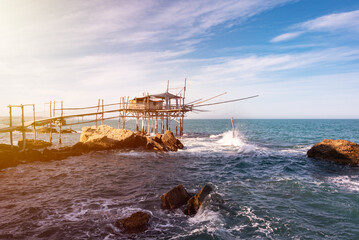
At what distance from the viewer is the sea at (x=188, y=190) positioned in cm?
759

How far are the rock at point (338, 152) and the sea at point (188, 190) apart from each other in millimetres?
1124

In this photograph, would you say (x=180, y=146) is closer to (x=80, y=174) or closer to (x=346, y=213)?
(x=80, y=174)

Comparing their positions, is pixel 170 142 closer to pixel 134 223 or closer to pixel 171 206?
pixel 171 206

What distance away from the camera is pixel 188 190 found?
38.5 feet

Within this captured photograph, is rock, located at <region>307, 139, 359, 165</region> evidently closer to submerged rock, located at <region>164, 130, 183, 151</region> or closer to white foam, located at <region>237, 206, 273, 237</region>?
white foam, located at <region>237, 206, 273, 237</region>

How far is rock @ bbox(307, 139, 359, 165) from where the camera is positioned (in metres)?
17.6

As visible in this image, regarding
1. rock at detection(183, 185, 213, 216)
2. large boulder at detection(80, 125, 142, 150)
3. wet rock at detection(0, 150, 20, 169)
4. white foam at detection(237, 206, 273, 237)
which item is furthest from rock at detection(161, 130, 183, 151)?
white foam at detection(237, 206, 273, 237)

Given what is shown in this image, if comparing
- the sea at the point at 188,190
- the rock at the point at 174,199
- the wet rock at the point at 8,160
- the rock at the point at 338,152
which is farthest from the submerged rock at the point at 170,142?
the rock at the point at 174,199

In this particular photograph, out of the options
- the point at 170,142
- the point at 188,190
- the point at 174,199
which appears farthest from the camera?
the point at 170,142

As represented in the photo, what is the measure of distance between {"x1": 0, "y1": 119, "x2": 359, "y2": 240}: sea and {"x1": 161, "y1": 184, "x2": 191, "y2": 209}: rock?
0.36 meters

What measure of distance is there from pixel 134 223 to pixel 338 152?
19.1 meters

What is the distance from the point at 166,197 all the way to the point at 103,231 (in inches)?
121

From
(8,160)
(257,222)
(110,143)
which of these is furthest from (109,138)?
(257,222)

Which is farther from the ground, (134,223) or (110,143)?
(110,143)
